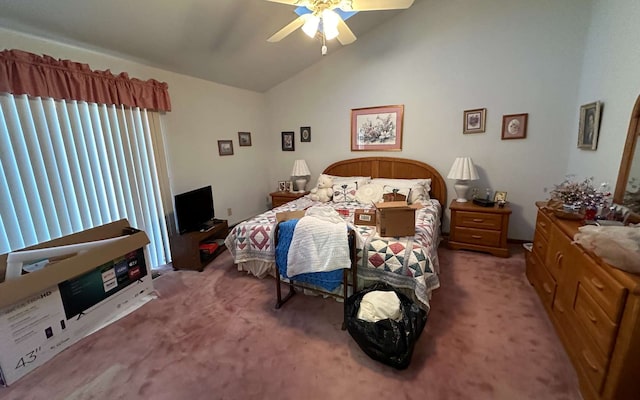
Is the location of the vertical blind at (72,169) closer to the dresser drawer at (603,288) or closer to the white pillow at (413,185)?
the white pillow at (413,185)

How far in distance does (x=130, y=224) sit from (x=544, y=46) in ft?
15.9

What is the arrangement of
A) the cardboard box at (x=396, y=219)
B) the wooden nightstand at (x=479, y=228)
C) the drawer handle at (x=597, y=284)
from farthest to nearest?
the wooden nightstand at (x=479, y=228) → the cardboard box at (x=396, y=219) → the drawer handle at (x=597, y=284)

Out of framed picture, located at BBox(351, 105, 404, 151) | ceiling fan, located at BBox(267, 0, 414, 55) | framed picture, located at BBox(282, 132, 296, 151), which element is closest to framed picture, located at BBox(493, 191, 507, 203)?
framed picture, located at BBox(351, 105, 404, 151)

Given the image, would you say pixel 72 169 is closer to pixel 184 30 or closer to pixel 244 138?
pixel 184 30

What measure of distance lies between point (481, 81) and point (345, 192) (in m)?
2.13

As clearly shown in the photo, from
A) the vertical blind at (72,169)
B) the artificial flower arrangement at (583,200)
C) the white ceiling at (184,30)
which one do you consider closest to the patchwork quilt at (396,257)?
the artificial flower arrangement at (583,200)

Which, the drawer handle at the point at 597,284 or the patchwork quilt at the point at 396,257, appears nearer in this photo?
the drawer handle at the point at 597,284

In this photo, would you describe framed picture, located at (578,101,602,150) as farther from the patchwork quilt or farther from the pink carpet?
the patchwork quilt

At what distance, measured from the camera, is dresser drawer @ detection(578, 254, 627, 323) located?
1.16 metres

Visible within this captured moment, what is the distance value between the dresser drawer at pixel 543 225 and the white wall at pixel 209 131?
369 centimetres

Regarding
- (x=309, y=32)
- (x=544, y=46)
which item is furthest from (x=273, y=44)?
(x=544, y=46)

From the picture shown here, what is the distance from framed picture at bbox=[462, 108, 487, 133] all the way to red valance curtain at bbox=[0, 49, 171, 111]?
3.59 metres

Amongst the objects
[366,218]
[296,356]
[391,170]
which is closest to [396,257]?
[366,218]

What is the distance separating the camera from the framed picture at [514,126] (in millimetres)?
3084
